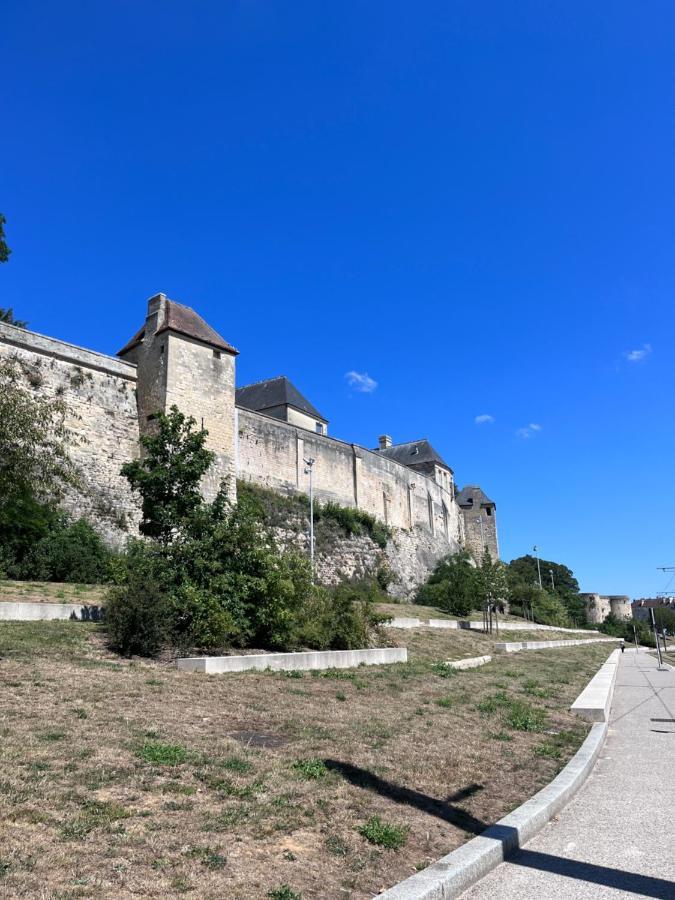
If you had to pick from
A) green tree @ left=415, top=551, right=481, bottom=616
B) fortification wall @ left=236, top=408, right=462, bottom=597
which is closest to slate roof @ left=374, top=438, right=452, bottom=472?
fortification wall @ left=236, top=408, right=462, bottom=597

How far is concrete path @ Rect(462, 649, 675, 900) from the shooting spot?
374 cm

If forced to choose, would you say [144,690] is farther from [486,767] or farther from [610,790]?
[610,790]

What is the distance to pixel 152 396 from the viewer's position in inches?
1133

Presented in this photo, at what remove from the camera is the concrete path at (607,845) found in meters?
3.74

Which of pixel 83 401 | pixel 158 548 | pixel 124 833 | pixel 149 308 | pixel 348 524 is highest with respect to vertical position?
pixel 149 308

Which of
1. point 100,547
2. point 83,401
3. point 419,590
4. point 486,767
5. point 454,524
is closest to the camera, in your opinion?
point 486,767

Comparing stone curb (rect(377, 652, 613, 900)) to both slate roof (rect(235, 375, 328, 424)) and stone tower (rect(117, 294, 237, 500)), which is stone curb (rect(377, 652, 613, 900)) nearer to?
stone tower (rect(117, 294, 237, 500))

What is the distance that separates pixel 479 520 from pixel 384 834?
69.9 meters

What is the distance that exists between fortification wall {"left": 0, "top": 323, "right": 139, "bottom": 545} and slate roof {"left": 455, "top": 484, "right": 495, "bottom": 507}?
50.4m

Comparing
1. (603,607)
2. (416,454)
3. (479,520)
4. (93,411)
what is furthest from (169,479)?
(603,607)

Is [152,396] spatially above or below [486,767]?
above

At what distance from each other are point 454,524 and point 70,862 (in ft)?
209

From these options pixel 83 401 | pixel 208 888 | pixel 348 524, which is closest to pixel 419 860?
pixel 208 888

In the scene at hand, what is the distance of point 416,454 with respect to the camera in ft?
211
